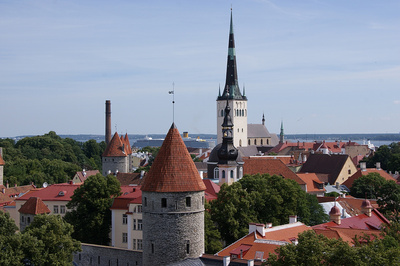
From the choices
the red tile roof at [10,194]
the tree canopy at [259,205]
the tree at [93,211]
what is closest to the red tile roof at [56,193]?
the tree at [93,211]

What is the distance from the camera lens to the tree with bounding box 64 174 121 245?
45156 millimetres

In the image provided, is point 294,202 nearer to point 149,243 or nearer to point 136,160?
point 149,243

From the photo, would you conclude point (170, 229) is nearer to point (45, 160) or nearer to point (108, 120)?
point (45, 160)

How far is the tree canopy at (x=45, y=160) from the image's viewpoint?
85.2 metres

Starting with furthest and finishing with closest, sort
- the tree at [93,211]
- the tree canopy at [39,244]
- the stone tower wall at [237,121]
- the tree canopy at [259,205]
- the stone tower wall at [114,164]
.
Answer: the stone tower wall at [237,121]
the stone tower wall at [114,164]
the tree at [93,211]
the tree canopy at [259,205]
the tree canopy at [39,244]

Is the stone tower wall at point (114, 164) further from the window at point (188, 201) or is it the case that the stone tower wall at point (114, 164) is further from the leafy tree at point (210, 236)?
the window at point (188, 201)

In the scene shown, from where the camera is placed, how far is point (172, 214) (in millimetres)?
30125

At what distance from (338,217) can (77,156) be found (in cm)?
8945

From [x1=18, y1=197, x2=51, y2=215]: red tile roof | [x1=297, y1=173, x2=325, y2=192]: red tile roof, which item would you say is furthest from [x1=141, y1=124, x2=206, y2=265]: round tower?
[x1=297, y1=173, x2=325, y2=192]: red tile roof

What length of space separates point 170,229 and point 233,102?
89.1 m

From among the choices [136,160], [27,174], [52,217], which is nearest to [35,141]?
[136,160]

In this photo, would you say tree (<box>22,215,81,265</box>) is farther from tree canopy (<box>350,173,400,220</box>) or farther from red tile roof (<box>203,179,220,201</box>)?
tree canopy (<box>350,173,400,220</box>)

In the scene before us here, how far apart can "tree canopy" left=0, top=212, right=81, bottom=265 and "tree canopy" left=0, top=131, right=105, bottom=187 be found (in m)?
47.1

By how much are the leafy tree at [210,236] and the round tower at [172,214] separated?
8176mm
